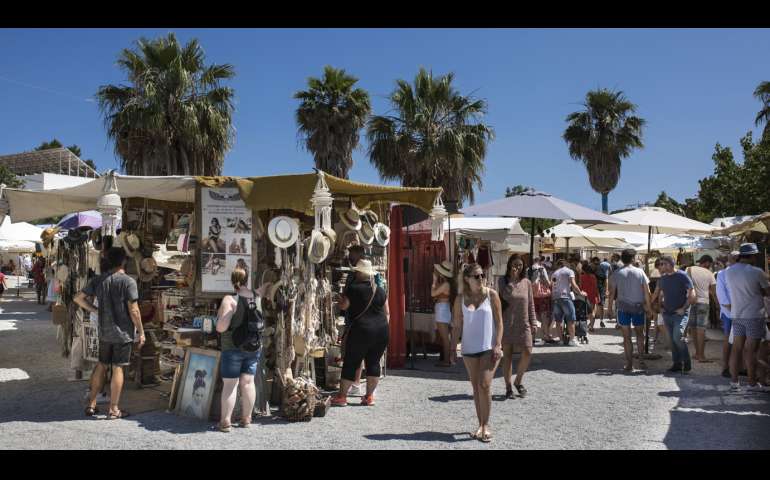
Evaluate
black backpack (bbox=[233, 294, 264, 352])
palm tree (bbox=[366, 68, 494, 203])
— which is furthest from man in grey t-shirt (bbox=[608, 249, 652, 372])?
palm tree (bbox=[366, 68, 494, 203])

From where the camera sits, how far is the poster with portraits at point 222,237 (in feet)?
20.9

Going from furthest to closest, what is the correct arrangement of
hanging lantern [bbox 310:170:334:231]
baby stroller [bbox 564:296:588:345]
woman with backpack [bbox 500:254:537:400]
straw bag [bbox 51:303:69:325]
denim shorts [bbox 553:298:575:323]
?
1. baby stroller [bbox 564:296:588:345]
2. denim shorts [bbox 553:298:575:323]
3. straw bag [bbox 51:303:69:325]
4. woman with backpack [bbox 500:254:537:400]
5. hanging lantern [bbox 310:170:334:231]

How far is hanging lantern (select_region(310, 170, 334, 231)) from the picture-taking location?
5.87m

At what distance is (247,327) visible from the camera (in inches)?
213

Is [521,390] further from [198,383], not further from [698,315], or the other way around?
Answer: [698,315]

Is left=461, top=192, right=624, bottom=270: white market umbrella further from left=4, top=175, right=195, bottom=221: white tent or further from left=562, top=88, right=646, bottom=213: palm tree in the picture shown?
left=562, top=88, right=646, bottom=213: palm tree

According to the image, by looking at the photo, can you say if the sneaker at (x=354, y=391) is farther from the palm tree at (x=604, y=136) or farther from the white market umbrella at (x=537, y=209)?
the palm tree at (x=604, y=136)

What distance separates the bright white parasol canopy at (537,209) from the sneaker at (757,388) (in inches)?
115

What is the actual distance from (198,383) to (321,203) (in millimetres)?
2118

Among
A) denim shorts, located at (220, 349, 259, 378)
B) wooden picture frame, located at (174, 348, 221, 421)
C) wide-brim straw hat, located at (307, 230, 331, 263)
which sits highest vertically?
wide-brim straw hat, located at (307, 230, 331, 263)

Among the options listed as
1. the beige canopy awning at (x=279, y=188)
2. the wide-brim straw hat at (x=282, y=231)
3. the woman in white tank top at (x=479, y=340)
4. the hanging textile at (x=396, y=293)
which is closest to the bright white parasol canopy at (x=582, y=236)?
the hanging textile at (x=396, y=293)

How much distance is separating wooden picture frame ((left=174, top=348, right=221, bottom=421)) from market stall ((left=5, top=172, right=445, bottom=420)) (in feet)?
0.04

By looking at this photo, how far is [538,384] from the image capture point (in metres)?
7.56

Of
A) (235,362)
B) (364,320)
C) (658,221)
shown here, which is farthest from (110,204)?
(658,221)
